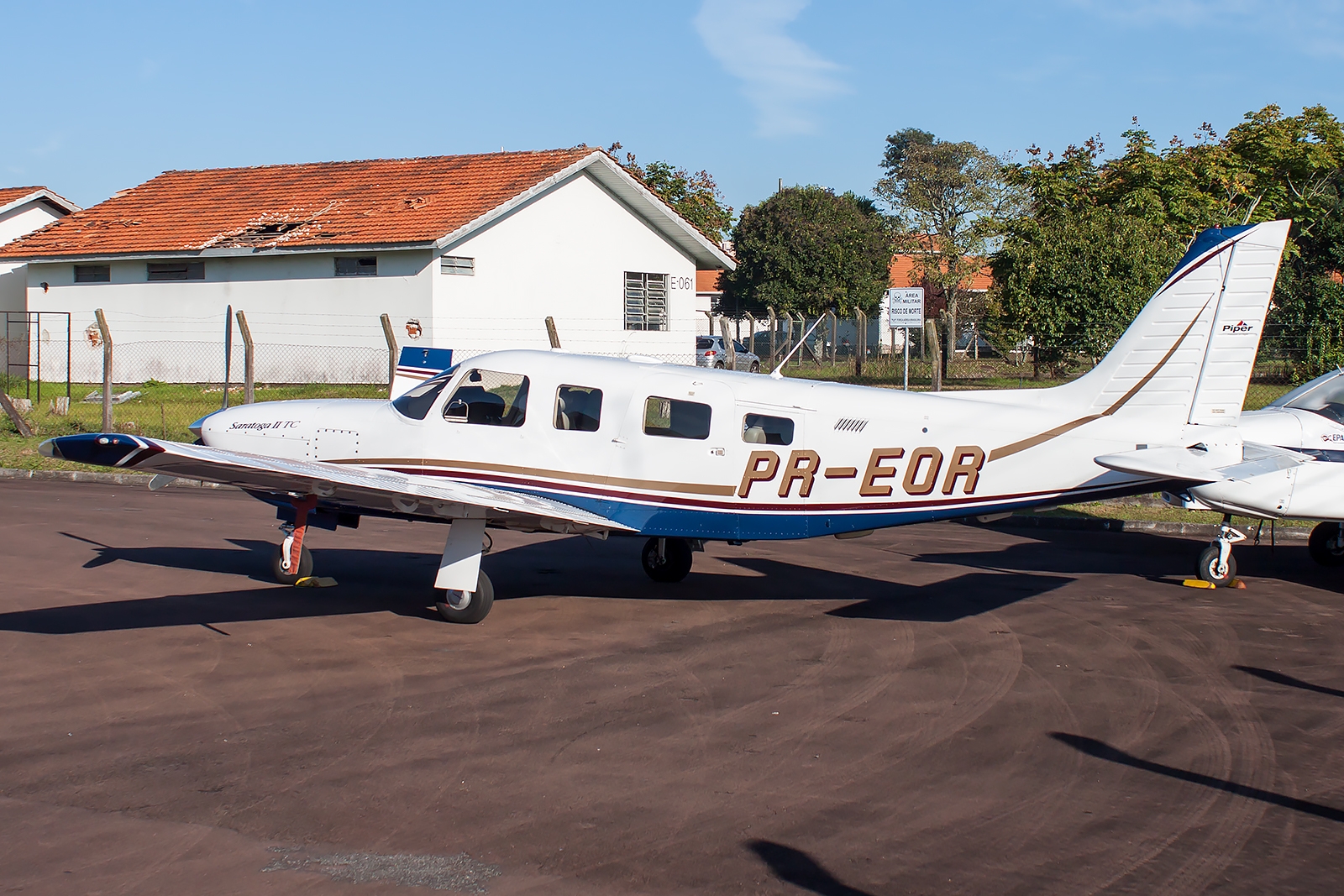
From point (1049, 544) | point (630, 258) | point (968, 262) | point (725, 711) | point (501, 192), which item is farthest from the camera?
point (968, 262)

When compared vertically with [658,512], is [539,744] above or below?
below

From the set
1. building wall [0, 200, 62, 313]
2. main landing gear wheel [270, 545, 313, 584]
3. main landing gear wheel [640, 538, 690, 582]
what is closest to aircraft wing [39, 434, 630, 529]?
main landing gear wheel [270, 545, 313, 584]

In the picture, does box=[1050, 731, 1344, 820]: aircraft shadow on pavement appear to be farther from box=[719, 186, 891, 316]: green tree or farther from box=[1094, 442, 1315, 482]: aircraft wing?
box=[719, 186, 891, 316]: green tree

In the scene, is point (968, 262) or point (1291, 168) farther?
point (968, 262)

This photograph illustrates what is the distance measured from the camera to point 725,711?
7188mm

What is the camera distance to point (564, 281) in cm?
3338

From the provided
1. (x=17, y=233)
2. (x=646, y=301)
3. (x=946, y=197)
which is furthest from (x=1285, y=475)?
(x=946, y=197)

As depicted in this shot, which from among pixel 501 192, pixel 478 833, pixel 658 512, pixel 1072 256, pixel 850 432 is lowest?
pixel 478 833

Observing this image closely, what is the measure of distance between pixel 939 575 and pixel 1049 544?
9.21 ft

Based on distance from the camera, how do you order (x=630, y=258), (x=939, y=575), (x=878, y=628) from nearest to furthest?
(x=878, y=628) < (x=939, y=575) < (x=630, y=258)

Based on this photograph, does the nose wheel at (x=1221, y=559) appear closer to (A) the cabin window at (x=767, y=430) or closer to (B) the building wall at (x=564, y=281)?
(A) the cabin window at (x=767, y=430)

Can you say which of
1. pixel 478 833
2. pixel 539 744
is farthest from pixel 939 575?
pixel 478 833

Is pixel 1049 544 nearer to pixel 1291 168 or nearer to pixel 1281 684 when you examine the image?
pixel 1281 684

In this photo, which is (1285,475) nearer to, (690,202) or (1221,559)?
(1221,559)
